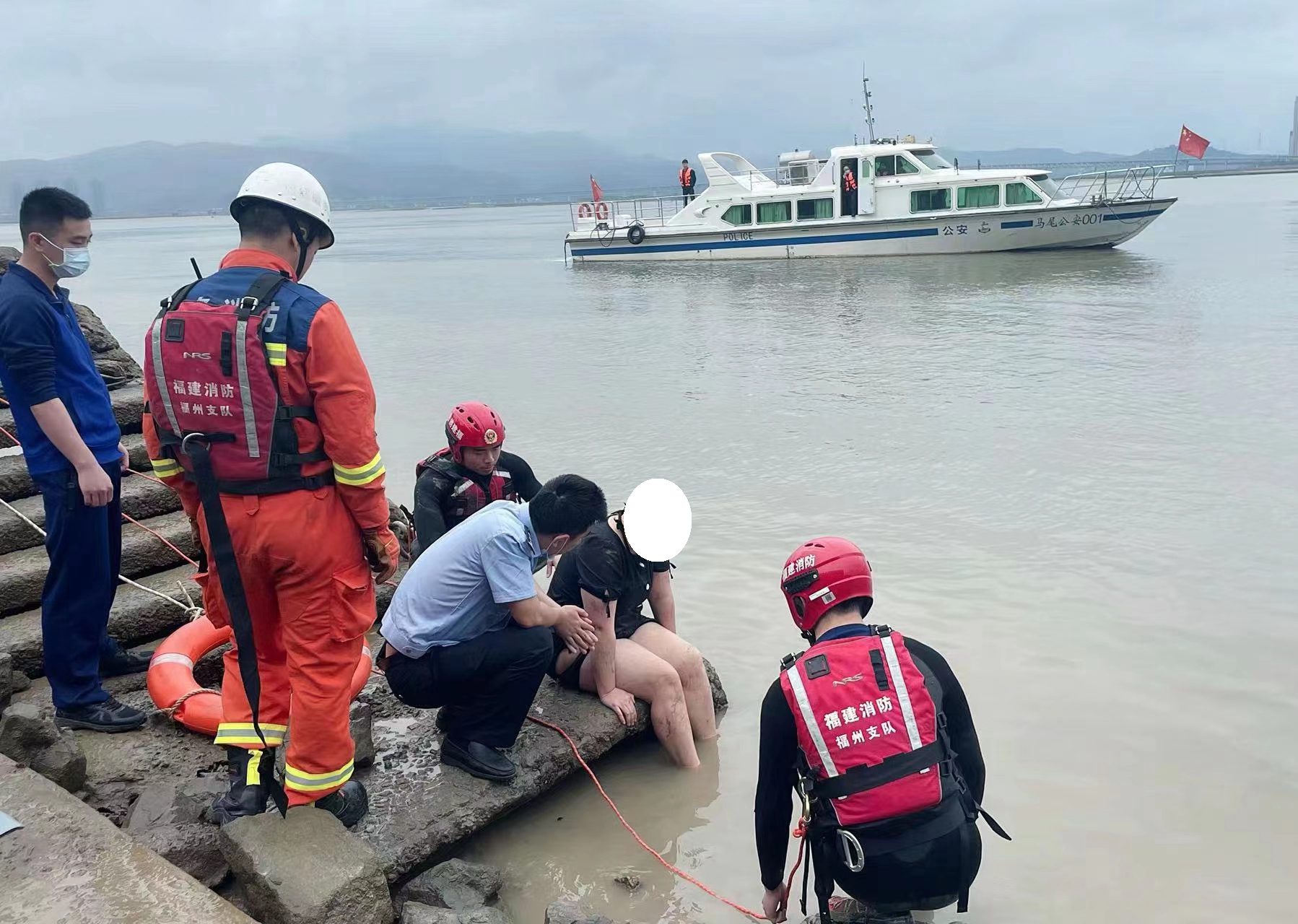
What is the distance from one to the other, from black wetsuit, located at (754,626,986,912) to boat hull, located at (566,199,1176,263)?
25.8m

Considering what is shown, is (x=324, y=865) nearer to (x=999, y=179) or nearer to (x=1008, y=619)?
(x=1008, y=619)

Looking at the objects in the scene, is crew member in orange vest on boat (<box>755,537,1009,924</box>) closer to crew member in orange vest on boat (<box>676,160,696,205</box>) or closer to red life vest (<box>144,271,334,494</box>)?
red life vest (<box>144,271,334,494</box>)

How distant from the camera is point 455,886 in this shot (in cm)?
329

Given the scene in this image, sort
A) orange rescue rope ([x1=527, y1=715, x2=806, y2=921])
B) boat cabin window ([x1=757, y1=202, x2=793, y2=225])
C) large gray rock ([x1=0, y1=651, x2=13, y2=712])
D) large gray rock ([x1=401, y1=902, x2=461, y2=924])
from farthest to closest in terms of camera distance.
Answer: boat cabin window ([x1=757, y1=202, x2=793, y2=225]) → large gray rock ([x1=0, y1=651, x2=13, y2=712]) → orange rescue rope ([x1=527, y1=715, x2=806, y2=921]) → large gray rock ([x1=401, y1=902, x2=461, y2=924])

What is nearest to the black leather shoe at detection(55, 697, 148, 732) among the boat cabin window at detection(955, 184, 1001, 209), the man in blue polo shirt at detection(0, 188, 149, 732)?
the man in blue polo shirt at detection(0, 188, 149, 732)

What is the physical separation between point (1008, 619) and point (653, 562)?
7.26 feet

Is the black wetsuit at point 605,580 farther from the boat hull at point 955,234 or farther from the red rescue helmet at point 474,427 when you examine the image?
the boat hull at point 955,234

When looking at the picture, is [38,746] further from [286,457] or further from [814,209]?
[814,209]

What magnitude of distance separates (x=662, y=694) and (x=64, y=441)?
249 cm

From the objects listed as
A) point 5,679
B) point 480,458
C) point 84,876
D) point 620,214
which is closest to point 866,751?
point 84,876

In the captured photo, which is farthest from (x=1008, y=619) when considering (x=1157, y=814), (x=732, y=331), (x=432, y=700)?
(x=732, y=331)

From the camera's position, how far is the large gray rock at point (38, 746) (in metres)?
3.35

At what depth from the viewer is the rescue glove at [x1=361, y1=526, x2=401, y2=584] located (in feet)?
10.4

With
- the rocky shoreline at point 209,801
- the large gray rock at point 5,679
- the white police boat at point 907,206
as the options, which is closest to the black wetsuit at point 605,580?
the rocky shoreline at point 209,801
